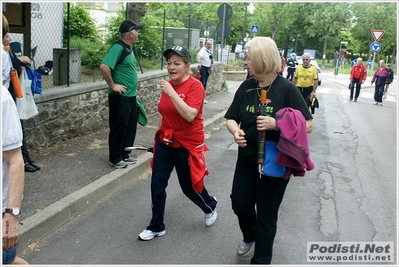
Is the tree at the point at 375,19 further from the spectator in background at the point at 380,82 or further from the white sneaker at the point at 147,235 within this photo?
the white sneaker at the point at 147,235

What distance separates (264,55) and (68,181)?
313cm

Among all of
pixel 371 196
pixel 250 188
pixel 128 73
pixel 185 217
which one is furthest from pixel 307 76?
pixel 250 188

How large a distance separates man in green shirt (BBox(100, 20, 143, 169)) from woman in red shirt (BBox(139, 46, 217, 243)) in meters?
1.71

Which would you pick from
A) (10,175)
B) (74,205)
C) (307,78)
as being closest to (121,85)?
(74,205)

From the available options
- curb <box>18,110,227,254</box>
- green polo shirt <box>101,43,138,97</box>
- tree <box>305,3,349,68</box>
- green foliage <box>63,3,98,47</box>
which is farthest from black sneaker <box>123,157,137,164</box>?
tree <box>305,3,349,68</box>

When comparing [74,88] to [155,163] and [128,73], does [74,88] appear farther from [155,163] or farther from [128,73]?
[155,163]

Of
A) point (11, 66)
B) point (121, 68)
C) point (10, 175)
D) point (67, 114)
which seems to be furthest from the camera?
point (67, 114)

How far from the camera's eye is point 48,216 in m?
4.07

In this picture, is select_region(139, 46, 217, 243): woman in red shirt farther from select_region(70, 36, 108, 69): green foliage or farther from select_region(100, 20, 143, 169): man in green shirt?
select_region(70, 36, 108, 69): green foliage

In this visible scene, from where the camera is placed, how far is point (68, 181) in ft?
16.9

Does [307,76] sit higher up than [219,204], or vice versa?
[307,76]

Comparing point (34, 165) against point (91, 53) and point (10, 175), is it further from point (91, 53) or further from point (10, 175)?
point (91, 53)

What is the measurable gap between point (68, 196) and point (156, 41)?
772cm

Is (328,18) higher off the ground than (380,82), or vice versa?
(328,18)
